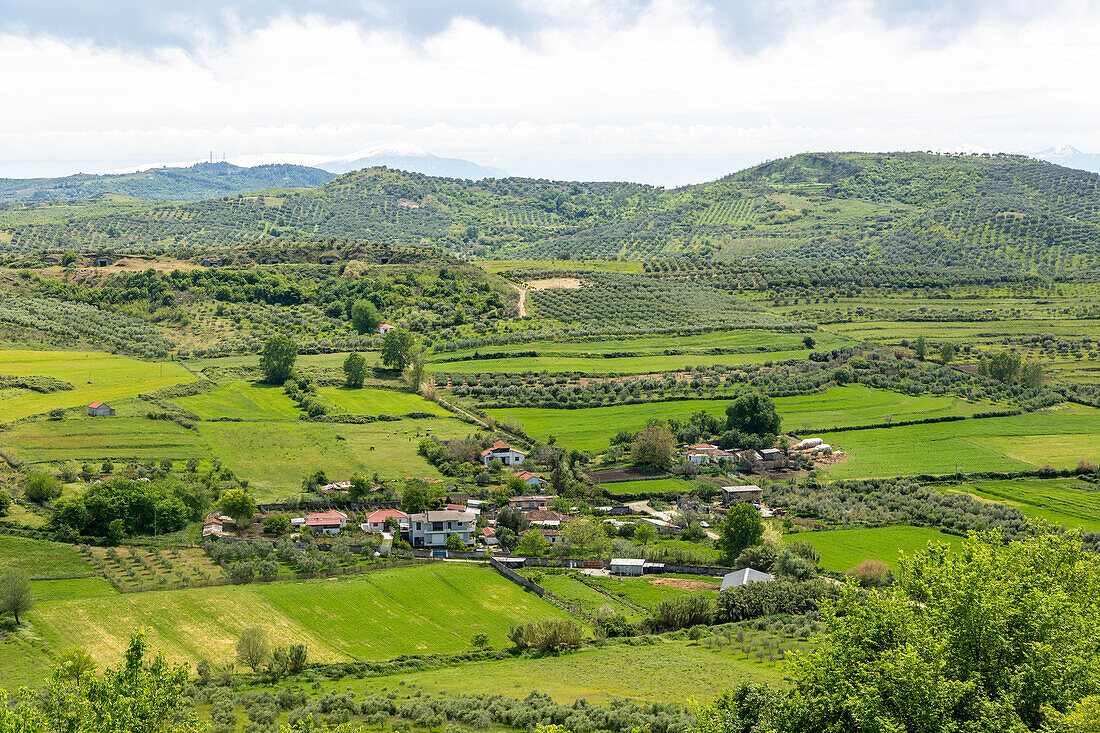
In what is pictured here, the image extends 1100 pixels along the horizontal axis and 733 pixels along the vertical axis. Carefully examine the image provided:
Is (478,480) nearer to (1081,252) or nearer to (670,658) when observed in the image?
(670,658)

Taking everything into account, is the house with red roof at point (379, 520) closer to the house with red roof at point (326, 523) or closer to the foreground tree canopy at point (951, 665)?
the house with red roof at point (326, 523)

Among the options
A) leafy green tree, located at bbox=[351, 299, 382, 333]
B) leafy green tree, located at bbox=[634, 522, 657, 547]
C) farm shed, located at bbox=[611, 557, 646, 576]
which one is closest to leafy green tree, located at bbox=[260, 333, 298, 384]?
leafy green tree, located at bbox=[351, 299, 382, 333]

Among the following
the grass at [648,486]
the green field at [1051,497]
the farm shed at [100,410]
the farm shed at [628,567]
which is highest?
the farm shed at [100,410]

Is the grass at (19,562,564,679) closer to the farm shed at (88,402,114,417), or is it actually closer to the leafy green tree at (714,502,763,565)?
the leafy green tree at (714,502,763,565)

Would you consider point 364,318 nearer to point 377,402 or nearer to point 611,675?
point 377,402

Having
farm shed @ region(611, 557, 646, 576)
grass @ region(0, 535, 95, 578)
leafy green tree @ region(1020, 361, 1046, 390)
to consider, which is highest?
leafy green tree @ region(1020, 361, 1046, 390)

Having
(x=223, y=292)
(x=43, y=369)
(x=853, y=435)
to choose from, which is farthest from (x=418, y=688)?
(x=223, y=292)

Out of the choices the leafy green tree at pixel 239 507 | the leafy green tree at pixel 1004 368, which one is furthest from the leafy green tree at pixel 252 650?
the leafy green tree at pixel 1004 368
